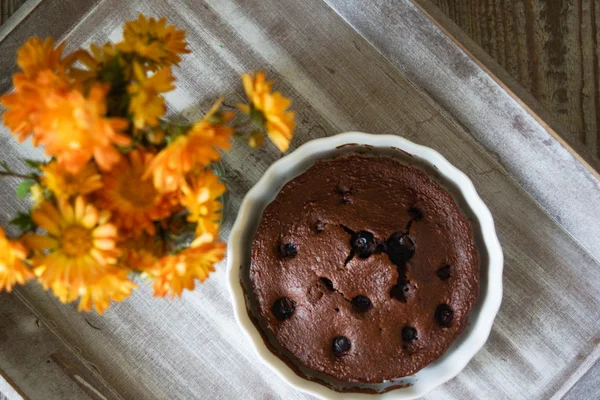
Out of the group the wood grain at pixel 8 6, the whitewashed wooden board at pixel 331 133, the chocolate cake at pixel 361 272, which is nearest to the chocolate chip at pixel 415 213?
the chocolate cake at pixel 361 272

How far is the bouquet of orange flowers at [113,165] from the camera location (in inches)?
28.3

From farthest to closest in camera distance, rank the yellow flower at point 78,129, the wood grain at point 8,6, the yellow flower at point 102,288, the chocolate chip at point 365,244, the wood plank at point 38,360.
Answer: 1. the wood grain at point 8,6
2. the wood plank at point 38,360
3. the chocolate chip at point 365,244
4. the yellow flower at point 102,288
5. the yellow flower at point 78,129

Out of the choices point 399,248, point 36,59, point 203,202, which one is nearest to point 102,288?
point 203,202

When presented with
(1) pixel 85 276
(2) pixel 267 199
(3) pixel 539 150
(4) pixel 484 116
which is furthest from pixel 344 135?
(1) pixel 85 276

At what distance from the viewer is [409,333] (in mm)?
1184

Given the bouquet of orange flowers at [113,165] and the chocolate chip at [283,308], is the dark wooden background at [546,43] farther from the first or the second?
the bouquet of orange flowers at [113,165]

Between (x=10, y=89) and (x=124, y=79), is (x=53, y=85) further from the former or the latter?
(x=10, y=89)

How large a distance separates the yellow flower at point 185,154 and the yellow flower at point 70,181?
7 centimetres

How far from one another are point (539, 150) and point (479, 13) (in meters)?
0.57

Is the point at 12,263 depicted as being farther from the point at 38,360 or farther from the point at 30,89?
the point at 38,360

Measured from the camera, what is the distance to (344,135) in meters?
1.19

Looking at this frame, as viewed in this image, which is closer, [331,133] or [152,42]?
[152,42]

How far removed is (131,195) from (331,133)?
2.06ft

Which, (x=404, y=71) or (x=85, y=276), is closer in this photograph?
(x=85, y=276)
